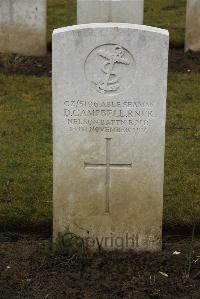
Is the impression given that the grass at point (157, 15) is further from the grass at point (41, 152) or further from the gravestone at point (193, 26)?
the grass at point (41, 152)

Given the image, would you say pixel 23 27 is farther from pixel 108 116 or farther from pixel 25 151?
pixel 108 116

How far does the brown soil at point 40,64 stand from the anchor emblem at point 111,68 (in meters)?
5.27

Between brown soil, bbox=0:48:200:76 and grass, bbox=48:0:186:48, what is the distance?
685 millimetres

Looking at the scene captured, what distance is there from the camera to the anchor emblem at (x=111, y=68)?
4.71 metres

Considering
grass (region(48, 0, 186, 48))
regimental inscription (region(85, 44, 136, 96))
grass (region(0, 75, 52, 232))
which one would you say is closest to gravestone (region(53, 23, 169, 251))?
regimental inscription (region(85, 44, 136, 96))

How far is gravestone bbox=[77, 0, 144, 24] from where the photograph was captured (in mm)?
9891

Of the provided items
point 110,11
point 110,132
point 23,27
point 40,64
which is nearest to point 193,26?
point 110,11

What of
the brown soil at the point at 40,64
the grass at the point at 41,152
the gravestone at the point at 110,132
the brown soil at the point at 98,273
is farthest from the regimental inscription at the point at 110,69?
the brown soil at the point at 40,64

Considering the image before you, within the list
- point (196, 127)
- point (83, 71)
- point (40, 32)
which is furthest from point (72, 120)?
point (40, 32)

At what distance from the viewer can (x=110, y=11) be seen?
996 cm

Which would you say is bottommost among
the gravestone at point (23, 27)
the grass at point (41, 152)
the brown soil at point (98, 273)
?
the brown soil at point (98, 273)

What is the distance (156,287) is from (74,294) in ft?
1.73

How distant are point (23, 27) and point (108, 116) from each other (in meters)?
5.89

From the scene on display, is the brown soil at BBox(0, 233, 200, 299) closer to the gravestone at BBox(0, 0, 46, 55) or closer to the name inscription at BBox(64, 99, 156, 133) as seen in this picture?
the name inscription at BBox(64, 99, 156, 133)
